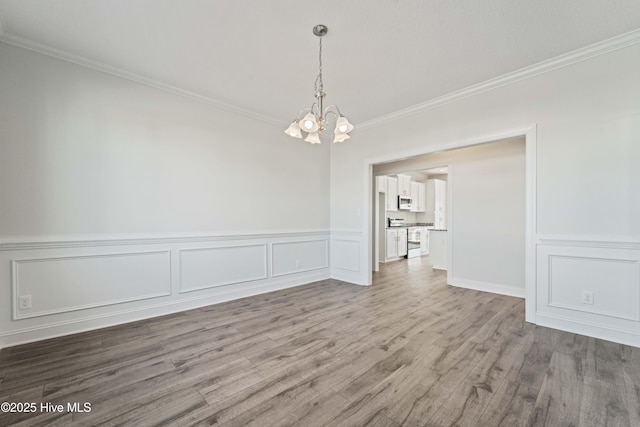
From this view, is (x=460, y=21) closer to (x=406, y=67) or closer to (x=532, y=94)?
(x=406, y=67)

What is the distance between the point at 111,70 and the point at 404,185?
7232mm

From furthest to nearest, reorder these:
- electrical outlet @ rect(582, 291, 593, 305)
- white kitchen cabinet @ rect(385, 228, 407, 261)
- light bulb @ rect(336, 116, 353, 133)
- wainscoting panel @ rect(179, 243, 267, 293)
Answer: white kitchen cabinet @ rect(385, 228, 407, 261) < wainscoting panel @ rect(179, 243, 267, 293) < electrical outlet @ rect(582, 291, 593, 305) < light bulb @ rect(336, 116, 353, 133)

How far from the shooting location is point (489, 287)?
171 inches

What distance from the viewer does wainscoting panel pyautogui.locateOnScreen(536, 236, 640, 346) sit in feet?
8.24

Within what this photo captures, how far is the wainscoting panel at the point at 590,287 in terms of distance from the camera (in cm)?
251

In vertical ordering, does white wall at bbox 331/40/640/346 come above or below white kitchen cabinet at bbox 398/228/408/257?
above

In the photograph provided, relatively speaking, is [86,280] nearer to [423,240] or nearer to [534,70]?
[534,70]

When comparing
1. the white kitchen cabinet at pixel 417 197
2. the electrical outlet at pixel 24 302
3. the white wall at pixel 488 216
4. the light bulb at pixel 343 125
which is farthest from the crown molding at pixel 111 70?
the white kitchen cabinet at pixel 417 197

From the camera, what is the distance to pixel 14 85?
2520mm

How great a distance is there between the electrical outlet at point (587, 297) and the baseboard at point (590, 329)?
21cm

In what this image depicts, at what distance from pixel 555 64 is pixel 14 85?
5.32m

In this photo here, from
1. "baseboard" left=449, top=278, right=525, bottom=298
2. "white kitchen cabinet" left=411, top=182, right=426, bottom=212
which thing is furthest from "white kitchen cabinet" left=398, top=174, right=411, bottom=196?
"baseboard" left=449, top=278, right=525, bottom=298

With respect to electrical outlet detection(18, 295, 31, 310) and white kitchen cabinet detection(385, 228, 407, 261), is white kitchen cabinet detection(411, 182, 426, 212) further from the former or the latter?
electrical outlet detection(18, 295, 31, 310)

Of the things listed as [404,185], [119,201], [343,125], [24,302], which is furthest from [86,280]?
[404,185]
